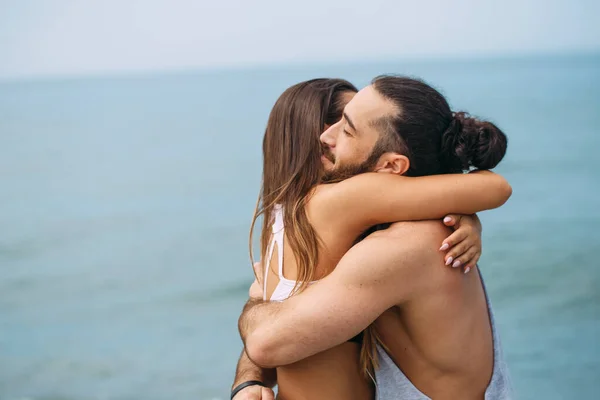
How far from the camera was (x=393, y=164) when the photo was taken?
1562mm

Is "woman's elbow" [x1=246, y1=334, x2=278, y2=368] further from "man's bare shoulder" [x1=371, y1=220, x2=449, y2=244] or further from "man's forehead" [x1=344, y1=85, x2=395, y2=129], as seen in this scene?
"man's forehead" [x1=344, y1=85, x2=395, y2=129]

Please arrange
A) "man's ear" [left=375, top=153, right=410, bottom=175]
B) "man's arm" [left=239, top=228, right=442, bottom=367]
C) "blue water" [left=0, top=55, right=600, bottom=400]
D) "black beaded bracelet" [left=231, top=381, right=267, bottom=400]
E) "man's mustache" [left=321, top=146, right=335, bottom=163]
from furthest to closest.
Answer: "blue water" [left=0, top=55, right=600, bottom=400] → "black beaded bracelet" [left=231, top=381, right=267, bottom=400] → "man's mustache" [left=321, top=146, right=335, bottom=163] → "man's ear" [left=375, top=153, right=410, bottom=175] → "man's arm" [left=239, top=228, right=442, bottom=367]

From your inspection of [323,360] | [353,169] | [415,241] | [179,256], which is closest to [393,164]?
[353,169]

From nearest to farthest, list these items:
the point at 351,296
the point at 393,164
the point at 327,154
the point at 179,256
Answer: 1. the point at 351,296
2. the point at 393,164
3. the point at 327,154
4. the point at 179,256

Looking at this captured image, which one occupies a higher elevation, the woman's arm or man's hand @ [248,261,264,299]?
the woman's arm

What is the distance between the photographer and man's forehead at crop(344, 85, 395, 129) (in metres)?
1.56

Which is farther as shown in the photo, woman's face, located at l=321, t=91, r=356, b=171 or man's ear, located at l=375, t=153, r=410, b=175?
woman's face, located at l=321, t=91, r=356, b=171

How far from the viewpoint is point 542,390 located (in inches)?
205

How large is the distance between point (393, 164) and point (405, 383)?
476 mm

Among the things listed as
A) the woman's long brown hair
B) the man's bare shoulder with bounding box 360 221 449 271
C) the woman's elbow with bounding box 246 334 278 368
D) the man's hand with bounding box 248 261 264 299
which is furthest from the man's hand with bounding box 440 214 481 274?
the man's hand with bounding box 248 261 264 299

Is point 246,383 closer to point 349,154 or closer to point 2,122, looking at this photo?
point 349,154

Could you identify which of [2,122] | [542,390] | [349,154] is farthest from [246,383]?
[2,122]

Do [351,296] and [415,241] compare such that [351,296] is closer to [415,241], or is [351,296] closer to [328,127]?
[415,241]

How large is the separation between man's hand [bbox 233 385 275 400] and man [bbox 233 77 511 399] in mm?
201
